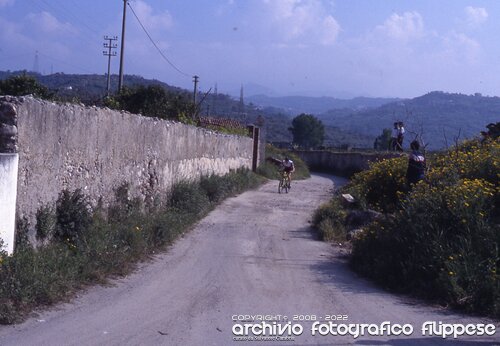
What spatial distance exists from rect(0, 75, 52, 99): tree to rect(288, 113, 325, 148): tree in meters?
64.0

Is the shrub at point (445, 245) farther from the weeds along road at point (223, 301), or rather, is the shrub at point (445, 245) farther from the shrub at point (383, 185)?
the shrub at point (383, 185)

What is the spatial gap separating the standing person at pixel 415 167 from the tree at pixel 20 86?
1044cm

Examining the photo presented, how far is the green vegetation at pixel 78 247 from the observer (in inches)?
359

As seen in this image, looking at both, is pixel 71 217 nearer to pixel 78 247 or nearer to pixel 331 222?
pixel 78 247

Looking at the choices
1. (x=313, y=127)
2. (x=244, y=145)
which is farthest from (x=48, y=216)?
(x=313, y=127)

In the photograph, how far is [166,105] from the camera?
2722 centimetres

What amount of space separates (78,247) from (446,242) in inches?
226

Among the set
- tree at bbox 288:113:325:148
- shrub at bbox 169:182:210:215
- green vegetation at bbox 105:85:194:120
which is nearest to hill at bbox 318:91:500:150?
green vegetation at bbox 105:85:194:120

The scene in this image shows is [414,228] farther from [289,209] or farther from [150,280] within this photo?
[289,209]

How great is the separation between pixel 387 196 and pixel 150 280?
31.0 ft

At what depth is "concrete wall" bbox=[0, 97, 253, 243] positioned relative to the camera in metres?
11.0

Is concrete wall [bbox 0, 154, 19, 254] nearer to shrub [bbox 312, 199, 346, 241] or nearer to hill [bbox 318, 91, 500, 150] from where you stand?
shrub [bbox 312, 199, 346, 241]

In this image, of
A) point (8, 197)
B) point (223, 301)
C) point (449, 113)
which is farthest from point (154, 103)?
point (449, 113)

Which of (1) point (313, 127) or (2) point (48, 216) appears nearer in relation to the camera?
(2) point (48, 216)
